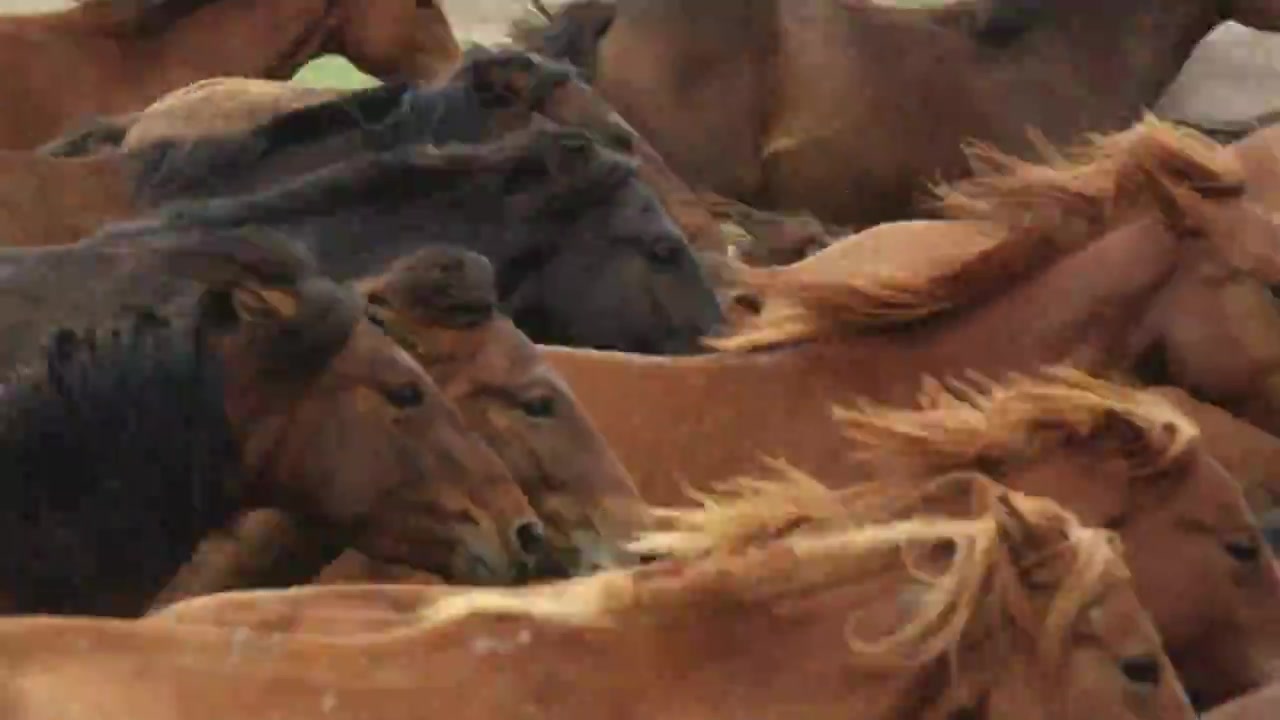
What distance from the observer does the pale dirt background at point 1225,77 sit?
4262mm

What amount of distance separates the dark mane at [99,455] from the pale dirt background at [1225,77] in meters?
3.13

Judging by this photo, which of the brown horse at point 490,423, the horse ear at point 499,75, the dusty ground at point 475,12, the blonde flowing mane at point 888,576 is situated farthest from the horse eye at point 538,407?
the dusty ground at point 475,12

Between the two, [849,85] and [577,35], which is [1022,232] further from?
[577,35]

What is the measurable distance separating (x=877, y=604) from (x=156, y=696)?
1.28ft

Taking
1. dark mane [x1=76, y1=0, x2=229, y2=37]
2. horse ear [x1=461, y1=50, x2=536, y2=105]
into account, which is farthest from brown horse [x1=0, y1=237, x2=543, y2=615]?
dark mane [x1=76, y1=0, x2=229, y2=37]

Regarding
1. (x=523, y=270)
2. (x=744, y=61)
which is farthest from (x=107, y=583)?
(x=744, y=61)

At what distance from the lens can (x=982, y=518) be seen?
99 cm

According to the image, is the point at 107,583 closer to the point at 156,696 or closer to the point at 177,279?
the point at 177,279

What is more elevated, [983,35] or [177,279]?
[177,279]

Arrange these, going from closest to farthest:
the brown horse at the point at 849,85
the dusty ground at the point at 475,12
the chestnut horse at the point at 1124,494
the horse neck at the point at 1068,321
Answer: the chestnut horse at the point at 1124,494, the horse neck at the point at 1068,321, the brown horse at the point at 849,85, the dusty ground at the point at 475,12

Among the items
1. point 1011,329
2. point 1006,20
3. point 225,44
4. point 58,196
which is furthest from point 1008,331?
point 225,44

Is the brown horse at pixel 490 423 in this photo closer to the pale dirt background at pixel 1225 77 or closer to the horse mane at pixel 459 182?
the horse mane at pixel 459 182

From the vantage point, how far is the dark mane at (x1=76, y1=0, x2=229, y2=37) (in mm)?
3588

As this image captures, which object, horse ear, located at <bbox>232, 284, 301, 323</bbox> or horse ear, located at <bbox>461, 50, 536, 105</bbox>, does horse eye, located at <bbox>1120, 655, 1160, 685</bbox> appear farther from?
horse ear, located at <bbox>461, 50, 536, 105</bbox>
